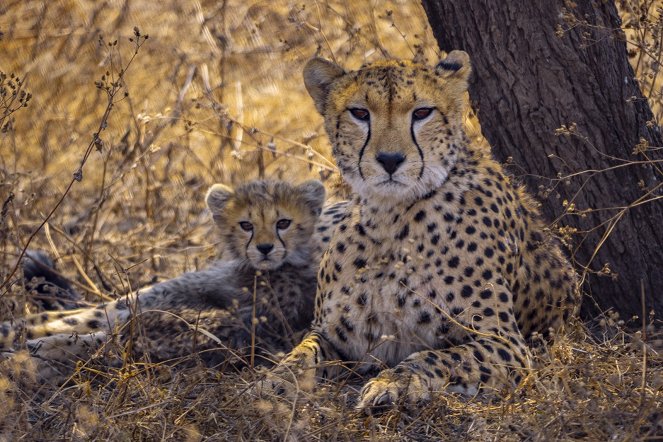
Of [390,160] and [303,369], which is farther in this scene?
[390,160]

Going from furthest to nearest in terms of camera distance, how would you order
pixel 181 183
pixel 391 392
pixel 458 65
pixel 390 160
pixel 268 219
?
pixel 181 183 → pixel 268 219 → pixel 458 65 → pixel 390 160 → pixel 391 392

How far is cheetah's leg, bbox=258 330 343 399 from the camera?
3316mm

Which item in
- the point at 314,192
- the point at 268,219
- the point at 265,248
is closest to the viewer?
the point at 265,248

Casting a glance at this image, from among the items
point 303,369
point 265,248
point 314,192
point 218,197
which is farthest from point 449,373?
point 218,197

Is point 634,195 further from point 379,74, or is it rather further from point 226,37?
point 226,37

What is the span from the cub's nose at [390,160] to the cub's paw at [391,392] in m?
0.71

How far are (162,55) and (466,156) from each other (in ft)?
13.4

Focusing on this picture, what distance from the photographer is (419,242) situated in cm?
397

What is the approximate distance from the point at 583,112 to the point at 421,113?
2.69 ft

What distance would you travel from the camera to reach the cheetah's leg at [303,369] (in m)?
3.32

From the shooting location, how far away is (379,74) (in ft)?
13.1

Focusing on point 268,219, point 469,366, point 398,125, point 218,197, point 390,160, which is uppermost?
point 398,125

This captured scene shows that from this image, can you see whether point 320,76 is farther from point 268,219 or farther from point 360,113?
point 268,219

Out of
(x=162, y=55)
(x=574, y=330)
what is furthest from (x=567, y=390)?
(x=162, y=55)
